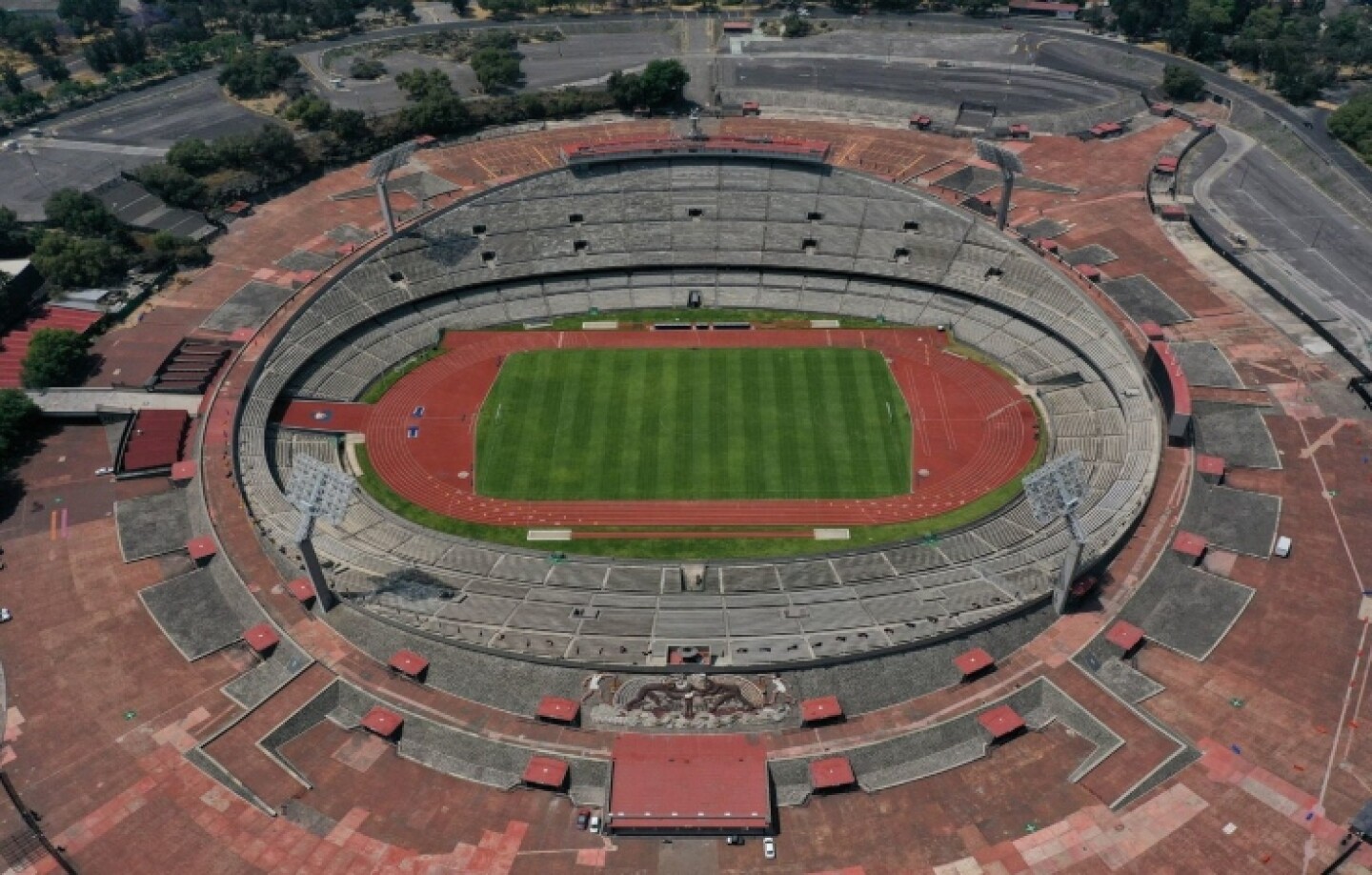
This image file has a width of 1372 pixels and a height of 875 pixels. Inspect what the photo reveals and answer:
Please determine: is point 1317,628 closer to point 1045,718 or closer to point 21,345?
point 1045,718

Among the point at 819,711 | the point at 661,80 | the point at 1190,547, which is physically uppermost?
the point at 661,80

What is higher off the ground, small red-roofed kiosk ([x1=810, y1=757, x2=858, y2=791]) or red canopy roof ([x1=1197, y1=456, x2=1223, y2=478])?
red canopy roof ([x1=1197, y1=456, x2=1223, y2=478])

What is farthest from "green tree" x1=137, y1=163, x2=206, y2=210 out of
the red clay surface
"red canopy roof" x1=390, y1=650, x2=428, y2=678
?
"red canopy roof" x1=390, y1=650, x2=428, y2=678

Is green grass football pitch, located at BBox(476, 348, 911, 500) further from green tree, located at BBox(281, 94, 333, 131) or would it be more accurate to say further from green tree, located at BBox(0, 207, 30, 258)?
green tree, located at BBox(281, 94, 333, 131)

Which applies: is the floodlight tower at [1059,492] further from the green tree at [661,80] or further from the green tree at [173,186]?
the green tree at [173,186]

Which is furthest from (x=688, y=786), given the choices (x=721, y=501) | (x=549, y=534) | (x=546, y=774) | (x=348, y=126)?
(x=348, y=126)

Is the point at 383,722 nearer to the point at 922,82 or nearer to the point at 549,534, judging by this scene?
the point at 549,534

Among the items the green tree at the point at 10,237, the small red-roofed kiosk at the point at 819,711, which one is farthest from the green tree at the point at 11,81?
the small red-roofed kiosk at the point at 819,711
